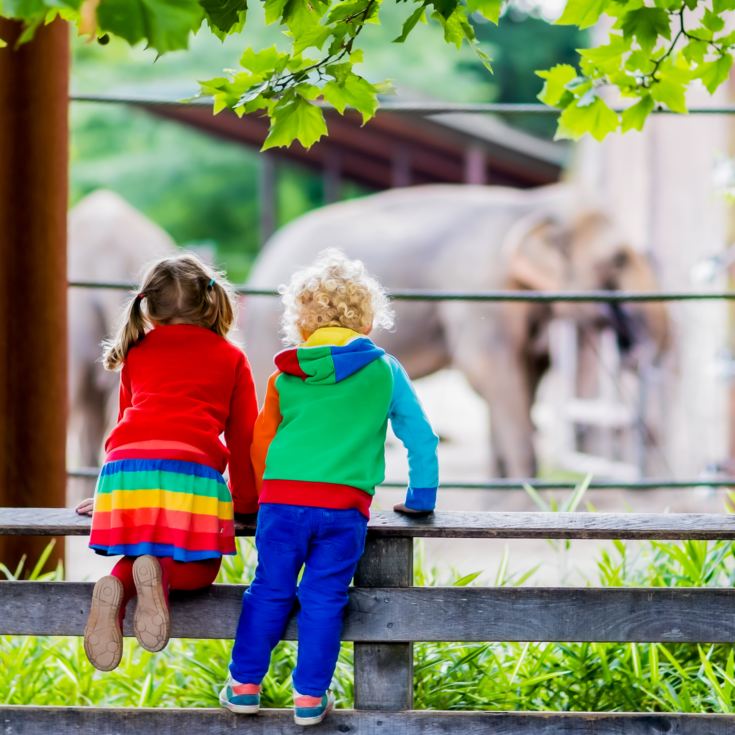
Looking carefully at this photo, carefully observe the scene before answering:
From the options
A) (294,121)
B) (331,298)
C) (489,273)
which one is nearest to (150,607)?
(331,298)

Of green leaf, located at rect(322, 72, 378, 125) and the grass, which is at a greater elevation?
green leaf, located at rect(322, 72, 378, 125)

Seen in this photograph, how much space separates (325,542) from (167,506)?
28cm

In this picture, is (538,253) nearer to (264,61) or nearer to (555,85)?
(555,85)

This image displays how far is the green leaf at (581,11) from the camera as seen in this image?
1998 mm

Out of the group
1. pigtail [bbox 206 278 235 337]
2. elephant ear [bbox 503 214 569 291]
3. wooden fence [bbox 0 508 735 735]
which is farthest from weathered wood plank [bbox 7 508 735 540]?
elephant ear [bbox 503 214 569 291]

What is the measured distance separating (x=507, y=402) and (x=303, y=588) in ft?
17.1

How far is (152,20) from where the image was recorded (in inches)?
51.1

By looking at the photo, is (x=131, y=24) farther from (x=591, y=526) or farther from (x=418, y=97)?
(x=418, y=97)

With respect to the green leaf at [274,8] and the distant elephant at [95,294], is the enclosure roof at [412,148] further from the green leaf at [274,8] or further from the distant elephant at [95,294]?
the green leaf at [274,8]

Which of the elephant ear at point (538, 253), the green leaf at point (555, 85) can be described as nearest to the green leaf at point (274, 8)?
the green leaf at point (555, 85)

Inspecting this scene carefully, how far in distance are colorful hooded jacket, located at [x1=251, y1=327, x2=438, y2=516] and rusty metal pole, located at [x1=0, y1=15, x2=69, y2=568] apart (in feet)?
3.05

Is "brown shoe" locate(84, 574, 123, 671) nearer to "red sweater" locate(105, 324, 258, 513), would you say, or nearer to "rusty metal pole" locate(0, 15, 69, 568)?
"red sweater" locate(105, 324, 258, 513)

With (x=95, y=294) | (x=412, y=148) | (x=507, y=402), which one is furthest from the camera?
(x=412, y=148)

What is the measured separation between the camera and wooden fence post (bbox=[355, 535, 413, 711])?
6.88ft
